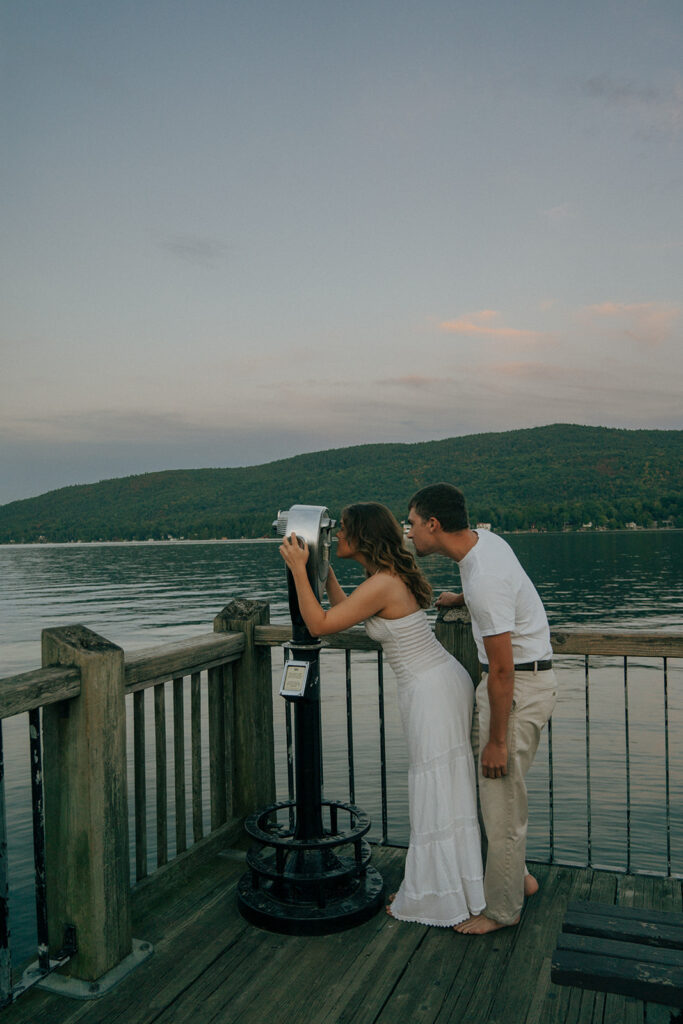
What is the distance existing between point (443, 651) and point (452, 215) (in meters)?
21.9

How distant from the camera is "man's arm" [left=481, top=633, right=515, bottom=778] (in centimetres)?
265

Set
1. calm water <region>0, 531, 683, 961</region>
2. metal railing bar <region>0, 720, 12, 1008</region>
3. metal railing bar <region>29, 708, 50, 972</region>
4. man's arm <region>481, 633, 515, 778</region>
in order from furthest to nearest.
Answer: calm water <region>0, 531, 683, 961</region>, man's arm <region>481, 633, 515, 778</region>, metal railing bar <region>29, 708, 50, 972</region>, metal railing bar <region>0, 720, 12, 1008</region>

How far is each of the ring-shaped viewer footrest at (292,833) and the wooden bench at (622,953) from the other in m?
1.16

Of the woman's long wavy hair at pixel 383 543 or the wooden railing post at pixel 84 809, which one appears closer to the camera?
the wooden railing post at pixel 84 809

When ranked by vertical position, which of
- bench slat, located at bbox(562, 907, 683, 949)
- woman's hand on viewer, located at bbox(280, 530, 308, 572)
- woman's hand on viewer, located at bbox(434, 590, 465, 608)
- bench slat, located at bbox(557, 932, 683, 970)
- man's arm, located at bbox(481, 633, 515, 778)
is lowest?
bench slat, located at bbox(562, 907, 683, 949)

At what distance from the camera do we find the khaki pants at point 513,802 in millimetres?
2787

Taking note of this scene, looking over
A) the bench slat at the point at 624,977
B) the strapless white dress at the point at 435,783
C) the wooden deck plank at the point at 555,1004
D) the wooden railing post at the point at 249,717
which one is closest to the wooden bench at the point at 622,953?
the bench slat at the point at 624,977

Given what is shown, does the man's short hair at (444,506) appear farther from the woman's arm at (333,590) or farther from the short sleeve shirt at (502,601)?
the woman's arm at (333,590)

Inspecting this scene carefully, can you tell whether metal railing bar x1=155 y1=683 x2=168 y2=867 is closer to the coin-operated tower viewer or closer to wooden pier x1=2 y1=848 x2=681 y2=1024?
wooden pier x1=2 y1=848 x2=681 y2=1024

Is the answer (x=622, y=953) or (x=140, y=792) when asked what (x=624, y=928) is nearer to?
(x=622, y=953)

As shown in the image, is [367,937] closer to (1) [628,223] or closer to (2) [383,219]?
(1) [628,223]

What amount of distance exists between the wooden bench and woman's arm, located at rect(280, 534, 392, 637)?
1.22m

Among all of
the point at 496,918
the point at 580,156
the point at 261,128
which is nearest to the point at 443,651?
the point at 496,918

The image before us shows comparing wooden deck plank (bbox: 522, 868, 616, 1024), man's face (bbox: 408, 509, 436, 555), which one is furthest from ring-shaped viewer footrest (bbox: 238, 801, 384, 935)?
man's face (bbox: 408, 509, 436, 555)
